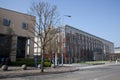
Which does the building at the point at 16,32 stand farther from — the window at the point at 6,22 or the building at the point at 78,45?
the building at the point at 78,45

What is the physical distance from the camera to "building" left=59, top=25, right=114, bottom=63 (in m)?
75.2

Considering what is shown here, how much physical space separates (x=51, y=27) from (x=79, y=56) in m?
61.1

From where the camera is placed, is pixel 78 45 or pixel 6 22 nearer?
pixel 6 22

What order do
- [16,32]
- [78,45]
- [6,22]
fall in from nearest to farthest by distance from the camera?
[6,22]
[16,32]
[78,45]

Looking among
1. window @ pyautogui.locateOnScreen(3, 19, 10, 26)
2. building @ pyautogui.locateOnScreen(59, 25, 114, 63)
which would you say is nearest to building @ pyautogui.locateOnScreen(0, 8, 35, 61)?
window @ pyautogui.locateOnScreen(3, 19, 10, 26)

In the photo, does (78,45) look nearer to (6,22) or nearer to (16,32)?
(16,32)

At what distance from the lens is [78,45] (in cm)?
9056

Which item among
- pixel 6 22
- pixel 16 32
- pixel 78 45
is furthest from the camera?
pixel 78 45

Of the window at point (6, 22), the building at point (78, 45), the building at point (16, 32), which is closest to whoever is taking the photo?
the building at point (16, 32)

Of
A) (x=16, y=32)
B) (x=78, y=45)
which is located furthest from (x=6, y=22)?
(x=78, y=45)

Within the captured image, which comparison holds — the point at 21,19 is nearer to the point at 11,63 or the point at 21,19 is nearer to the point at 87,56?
the point at 11,63

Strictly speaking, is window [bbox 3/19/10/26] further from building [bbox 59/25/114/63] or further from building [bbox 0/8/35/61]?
building [bbox 59/25/114/63]

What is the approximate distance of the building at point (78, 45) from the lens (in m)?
75.2

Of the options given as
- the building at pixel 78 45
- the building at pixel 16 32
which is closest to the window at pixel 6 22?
the building at pixel 16 32
